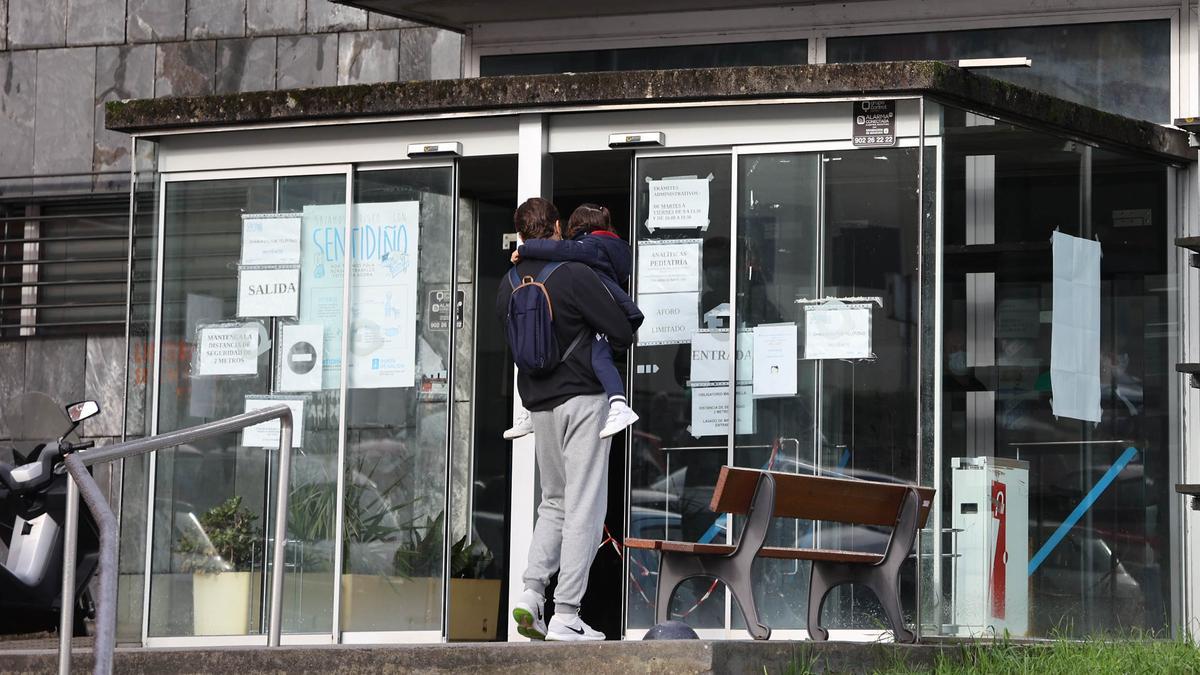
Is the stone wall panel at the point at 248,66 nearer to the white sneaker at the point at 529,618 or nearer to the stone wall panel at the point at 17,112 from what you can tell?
the stone wall panel at the point at 17,112

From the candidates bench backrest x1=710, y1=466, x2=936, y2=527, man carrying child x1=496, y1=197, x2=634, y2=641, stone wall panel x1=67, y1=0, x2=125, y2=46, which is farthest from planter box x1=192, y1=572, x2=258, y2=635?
stone wall panel x1=67, y1=0, x2=125, y2=46

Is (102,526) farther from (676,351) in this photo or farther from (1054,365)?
(1054,365)

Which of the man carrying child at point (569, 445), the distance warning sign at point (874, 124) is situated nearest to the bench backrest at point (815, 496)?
the man carrying child at point (569, 445)

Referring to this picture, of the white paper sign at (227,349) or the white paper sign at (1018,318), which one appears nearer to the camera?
the white paper sign at (1018,318)

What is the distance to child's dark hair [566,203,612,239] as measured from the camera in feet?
29.0

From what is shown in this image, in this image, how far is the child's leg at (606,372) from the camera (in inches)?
332

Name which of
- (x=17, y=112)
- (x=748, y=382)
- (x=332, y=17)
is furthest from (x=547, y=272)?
(x=17, y=112)

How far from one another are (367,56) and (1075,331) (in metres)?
5.86

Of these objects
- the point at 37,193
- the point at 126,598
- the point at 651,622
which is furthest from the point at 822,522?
the point at 37,193

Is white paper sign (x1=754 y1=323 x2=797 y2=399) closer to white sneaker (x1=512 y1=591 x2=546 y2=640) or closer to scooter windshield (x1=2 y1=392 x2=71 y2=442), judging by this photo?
white sneaker (x1=512 y1=591 x2=546 y2=640)

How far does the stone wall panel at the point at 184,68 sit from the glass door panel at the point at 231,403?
3.79 meters

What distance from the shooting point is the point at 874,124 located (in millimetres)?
9453

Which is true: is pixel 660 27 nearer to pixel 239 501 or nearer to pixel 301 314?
pixel 301 314

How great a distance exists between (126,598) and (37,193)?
17.2 ft
